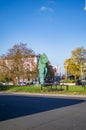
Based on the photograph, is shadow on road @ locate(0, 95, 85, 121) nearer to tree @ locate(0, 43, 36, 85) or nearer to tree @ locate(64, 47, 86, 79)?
tree @ locate(0, 43, 36, 85)

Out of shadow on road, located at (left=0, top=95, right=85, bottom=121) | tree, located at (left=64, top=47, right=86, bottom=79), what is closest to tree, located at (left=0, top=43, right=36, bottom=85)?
tree, located at (left=64, top=47, right=86, bottom=79)

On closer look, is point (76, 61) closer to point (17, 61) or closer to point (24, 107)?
point (17, 61)

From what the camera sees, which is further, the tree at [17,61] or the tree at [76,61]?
the tree at [76,61]

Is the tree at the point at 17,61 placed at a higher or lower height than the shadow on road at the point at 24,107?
higher

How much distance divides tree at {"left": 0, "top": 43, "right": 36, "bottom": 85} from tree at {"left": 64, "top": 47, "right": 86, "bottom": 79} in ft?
52.7

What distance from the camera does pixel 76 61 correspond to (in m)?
87.8

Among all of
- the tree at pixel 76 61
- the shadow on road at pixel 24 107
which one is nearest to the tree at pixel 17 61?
the tree at pixel 76 61

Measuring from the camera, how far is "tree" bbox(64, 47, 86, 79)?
85.6 m

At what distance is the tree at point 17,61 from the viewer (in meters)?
72.5

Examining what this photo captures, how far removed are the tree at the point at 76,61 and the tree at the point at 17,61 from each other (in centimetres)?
1607

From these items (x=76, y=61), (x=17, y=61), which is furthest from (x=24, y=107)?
(x=76, y=61)

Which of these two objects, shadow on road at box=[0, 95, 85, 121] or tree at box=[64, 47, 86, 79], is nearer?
shadow on road at box=[0, 95, 85, 121]

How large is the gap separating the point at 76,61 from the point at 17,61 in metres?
22.0

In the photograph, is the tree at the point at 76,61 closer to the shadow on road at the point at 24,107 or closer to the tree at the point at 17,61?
the tree at the point at 17,61
